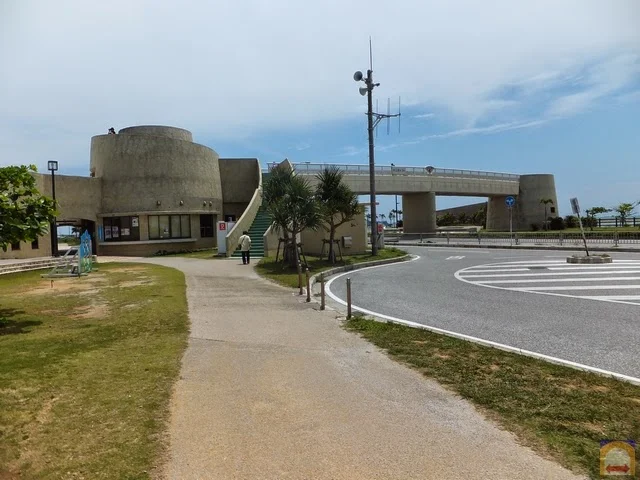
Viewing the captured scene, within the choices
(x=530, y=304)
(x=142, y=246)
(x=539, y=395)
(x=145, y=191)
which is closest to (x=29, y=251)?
(x=142, y=246)

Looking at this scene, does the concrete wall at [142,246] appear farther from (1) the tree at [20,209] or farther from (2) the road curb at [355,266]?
(1) the tree at [20,209]

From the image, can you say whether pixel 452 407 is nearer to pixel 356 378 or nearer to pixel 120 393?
pixel 356 378

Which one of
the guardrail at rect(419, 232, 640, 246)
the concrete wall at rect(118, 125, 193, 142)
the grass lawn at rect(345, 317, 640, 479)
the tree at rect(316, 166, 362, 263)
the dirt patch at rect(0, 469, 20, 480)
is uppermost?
the concrete wall at rect(118, 125, 193, 142)

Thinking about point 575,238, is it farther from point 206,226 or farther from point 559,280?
point 206,226

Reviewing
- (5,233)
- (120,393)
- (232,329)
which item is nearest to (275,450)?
(120,393)

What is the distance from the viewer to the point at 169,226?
3353 centimetres

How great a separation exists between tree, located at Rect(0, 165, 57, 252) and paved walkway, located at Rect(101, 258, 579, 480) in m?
4.31

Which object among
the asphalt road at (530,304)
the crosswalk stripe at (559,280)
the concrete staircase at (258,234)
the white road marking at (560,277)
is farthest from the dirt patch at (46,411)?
the concrete staircase at (258,234)

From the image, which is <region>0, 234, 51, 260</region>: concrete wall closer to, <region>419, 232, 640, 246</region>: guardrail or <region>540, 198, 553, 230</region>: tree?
<region>419, 232, 640, 246</region>: guardrail

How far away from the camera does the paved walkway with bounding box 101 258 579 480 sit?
3.45 m

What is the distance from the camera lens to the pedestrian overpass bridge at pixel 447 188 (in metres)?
44.0

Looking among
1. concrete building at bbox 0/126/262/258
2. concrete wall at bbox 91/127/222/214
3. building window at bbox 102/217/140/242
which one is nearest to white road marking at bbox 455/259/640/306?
concrete building at bbox 0/126/262/258

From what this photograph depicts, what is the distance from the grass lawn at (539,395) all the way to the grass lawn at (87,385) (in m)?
3.01

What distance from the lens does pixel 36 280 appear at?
57.8 ft
